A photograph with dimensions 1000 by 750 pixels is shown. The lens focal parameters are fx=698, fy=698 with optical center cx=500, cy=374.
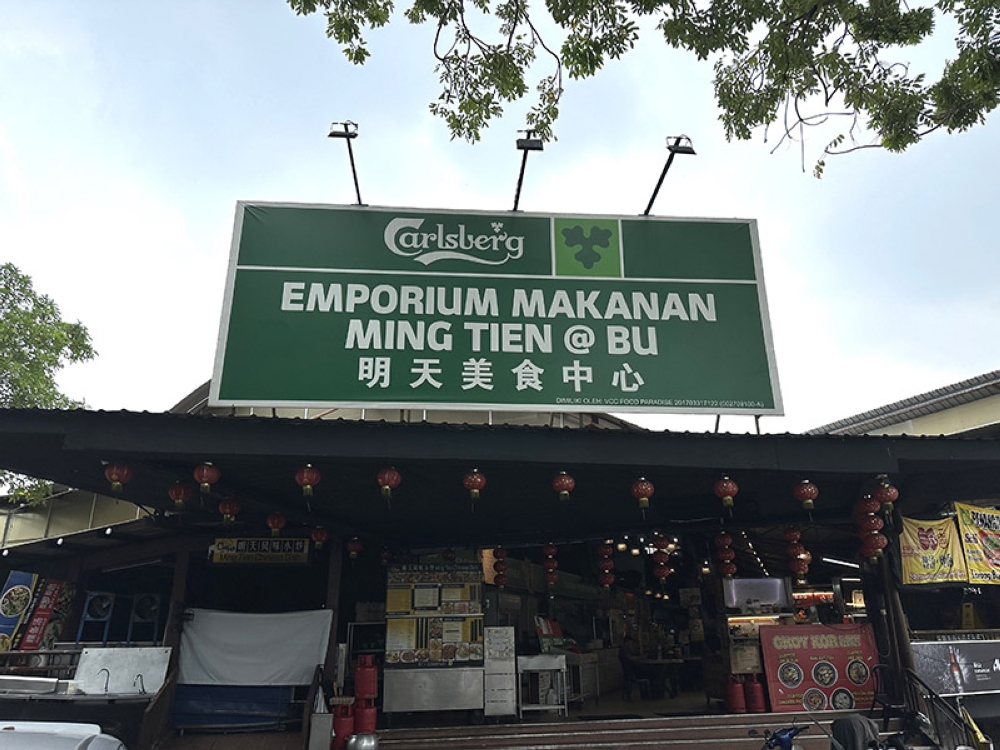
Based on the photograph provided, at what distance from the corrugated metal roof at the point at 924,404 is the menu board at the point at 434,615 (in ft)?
34.6

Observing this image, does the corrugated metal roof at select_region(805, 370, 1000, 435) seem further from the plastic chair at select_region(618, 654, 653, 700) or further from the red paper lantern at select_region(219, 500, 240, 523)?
the red paper lantern at select_region(219, 500, 240, 523)

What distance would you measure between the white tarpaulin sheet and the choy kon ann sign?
4.82m

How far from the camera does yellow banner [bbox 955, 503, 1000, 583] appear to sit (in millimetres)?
10414

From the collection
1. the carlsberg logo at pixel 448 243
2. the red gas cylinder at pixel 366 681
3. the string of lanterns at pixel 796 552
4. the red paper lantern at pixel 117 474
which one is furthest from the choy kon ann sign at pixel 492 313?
the red gas cylinder at pixel 366 681

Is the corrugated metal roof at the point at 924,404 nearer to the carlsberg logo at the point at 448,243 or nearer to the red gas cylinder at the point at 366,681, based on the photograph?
the carlsberg logo at the point at 448,243

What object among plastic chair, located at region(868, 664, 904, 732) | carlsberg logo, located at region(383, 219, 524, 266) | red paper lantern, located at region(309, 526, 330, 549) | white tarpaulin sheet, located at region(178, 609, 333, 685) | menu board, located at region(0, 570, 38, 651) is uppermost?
carlsberg logo, located at region(383, 219, 524, 266)

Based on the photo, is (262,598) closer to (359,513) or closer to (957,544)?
(359,513)

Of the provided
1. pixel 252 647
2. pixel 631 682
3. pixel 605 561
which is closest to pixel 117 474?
pixel 252 647

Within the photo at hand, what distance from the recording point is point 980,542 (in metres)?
10.6

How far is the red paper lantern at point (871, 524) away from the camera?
9477 mm

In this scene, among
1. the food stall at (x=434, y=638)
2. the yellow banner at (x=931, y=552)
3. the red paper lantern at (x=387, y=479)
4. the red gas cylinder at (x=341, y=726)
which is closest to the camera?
the red paper lantern at (x=387, y=479)

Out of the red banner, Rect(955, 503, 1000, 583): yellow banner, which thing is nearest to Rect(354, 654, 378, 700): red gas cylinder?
Rect(955, 503, 1000, 583): yellow banner

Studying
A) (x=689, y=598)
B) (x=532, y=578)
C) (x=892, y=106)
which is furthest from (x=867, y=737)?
(x=689, y=598)

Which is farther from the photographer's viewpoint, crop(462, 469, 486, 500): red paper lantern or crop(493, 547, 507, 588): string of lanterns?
crop(493, 547, 507, 588): string of lanterns
